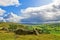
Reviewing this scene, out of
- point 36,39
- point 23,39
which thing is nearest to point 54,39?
point 36,39

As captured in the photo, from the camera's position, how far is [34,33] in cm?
4919

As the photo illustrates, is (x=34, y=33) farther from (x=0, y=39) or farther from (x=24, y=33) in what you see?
(x=0, y=39)

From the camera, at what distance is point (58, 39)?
40.0m

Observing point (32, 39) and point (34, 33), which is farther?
point (34, 33)

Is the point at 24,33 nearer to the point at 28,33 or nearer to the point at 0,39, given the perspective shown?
the point at 28,33

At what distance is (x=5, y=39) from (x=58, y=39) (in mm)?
12628

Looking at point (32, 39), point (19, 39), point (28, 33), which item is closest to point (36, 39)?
point (32, 39)

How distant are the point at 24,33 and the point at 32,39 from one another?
11.2m

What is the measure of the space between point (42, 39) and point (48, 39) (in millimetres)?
1432

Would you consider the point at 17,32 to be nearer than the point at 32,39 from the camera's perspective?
No

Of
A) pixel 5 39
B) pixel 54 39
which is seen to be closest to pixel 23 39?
pixel 5 39

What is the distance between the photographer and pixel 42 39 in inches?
1569

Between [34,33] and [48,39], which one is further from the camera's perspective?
[34,33]

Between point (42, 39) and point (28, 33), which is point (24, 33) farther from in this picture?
point (42, 39)
